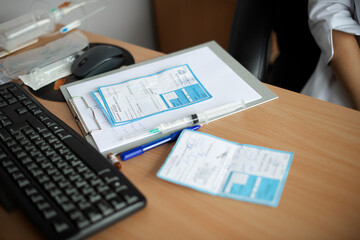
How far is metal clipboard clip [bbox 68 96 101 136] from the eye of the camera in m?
0.71

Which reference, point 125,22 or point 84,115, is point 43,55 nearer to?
point 84,115

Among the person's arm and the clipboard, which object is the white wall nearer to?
the clipboard

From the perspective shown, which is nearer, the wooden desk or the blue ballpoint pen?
the wooden desk

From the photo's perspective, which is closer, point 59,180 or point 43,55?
point 59,180

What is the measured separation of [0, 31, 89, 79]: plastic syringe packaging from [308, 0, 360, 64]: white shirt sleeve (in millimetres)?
671

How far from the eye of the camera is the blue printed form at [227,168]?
0.59 metres

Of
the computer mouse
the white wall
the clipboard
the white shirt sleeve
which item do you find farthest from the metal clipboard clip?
the white shirt sleeve

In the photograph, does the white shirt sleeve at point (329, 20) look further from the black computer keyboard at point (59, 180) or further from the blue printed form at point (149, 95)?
the black computer keyboard at point (59, 180)

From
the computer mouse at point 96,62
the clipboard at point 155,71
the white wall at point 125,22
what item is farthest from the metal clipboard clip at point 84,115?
the white wall at point 125,22

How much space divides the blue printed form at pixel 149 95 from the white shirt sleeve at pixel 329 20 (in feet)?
1.38

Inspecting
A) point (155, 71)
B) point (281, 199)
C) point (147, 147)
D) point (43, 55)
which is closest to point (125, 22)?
point (43, 55)

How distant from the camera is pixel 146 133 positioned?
0.69m

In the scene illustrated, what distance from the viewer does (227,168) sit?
24.7 inches

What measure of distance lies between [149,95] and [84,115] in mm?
150
